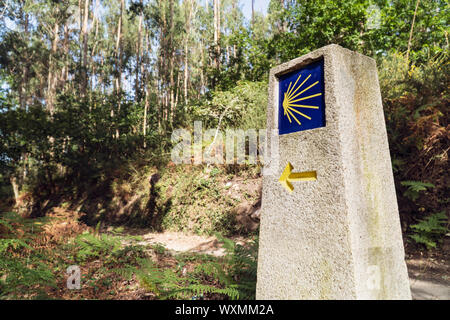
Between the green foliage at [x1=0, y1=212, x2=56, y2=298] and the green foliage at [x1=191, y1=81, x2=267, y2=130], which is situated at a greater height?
the green foliage at [x1=191, y1=81, x2=267, y2=130]

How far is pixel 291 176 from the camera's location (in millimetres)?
2182

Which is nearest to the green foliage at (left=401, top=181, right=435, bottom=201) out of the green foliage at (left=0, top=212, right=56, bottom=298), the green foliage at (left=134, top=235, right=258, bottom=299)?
the green foliage at (left=134, top=235, right=258, bottom=299)

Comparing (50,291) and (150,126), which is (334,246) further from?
(150,126)

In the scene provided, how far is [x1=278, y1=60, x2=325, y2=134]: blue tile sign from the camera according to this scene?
211cm

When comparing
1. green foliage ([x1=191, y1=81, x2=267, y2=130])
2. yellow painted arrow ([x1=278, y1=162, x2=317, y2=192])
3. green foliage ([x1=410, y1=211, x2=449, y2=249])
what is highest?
green foliage ([x1=191, y1=81, x2=267, y2=130])

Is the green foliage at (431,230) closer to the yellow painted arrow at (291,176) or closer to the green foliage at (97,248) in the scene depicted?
the yellow painted arrow at (291,176)

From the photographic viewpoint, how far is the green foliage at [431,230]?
3.58 m

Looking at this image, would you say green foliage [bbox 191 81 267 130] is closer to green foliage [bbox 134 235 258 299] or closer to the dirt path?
the dirt path

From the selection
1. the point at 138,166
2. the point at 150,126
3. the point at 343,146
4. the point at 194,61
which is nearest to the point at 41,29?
the point at 194,61

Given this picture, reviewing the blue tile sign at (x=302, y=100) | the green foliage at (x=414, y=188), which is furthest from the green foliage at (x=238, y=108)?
the blue tile sign at (x=302, y=100)

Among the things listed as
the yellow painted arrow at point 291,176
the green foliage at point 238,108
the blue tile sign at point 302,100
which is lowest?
the yellow painted arrow at point 291,176

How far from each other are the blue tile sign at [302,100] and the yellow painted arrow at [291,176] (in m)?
0.37

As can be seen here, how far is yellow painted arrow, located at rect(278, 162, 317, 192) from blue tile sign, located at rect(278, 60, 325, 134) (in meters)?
0.37

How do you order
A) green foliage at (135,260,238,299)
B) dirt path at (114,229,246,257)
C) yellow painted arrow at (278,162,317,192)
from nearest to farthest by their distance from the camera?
yellow painted arrow at (278,162,317,192) < green foliage at (135,260,238,299) < dirt path at (114,229,246,257)
